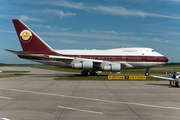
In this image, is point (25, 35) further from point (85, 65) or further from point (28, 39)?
point (85, 65)

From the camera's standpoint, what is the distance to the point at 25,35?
33.0 meters

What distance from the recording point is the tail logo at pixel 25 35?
108ft

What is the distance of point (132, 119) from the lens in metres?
6.92

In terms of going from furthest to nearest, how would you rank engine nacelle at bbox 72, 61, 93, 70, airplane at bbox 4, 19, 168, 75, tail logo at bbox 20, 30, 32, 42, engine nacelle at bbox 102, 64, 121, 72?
1. tail logo at bbox 20, 30, 32, 42
2. airplane at bbox 4, 19, 168, 75
3. engine nacelle at bbox 102, 64, 121, 72
4. engine nacelle at bbox 72, 61, 93, 70

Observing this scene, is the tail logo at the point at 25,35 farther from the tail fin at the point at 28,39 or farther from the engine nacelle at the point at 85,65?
the engine nacelle at the point at 85,65

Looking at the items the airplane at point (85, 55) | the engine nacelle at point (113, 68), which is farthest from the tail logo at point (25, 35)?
the engine nacelle at point (113, 68)

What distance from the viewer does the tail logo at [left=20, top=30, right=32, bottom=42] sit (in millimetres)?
33000

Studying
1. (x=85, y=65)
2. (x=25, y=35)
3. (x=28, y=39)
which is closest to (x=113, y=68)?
(x=85, y=65)

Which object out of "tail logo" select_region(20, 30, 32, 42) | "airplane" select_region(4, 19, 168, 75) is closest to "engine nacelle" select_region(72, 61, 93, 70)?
"airplane" select_region(4, 19, 168, 75)

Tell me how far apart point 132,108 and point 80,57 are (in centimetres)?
2504

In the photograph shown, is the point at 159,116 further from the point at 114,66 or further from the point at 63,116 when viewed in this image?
the point at 114,66

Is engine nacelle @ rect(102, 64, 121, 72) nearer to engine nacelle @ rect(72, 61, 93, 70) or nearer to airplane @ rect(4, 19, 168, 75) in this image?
airplane @ rect(4, 19, 168, 75)

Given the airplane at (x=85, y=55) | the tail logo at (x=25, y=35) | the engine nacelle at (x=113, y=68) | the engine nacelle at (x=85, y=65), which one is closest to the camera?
the engine nacelle at (x=85, y=65)

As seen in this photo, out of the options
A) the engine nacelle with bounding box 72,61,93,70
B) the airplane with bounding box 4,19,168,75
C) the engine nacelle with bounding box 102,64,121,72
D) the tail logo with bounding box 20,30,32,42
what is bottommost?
the engine nacelle with bounding box 102,64,121,72
